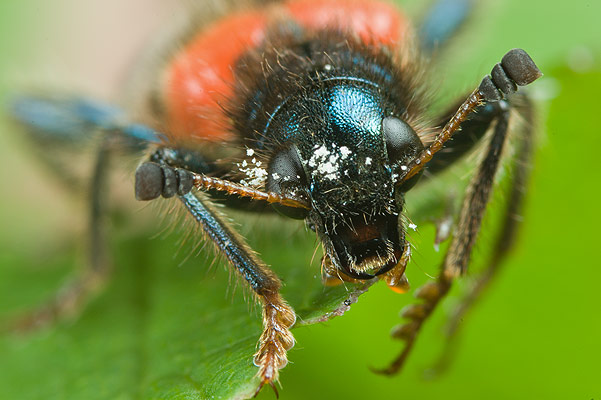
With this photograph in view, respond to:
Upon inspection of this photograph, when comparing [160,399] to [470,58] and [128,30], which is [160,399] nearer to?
[470,58]

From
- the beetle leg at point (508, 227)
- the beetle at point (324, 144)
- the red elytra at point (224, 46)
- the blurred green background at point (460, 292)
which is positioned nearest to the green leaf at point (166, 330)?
the blurred green background at point (460, 292)

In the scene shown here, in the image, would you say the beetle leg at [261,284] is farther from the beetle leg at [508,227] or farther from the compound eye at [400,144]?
the beetle leg at [508,227]

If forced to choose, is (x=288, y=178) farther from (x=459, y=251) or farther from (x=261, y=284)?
(x=459, y=251)

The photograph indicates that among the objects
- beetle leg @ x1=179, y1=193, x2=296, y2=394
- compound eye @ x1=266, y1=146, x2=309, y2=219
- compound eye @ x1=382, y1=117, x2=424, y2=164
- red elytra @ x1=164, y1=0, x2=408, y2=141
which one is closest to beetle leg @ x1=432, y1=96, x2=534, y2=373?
red elytra @ x1=164, y1=0, x2=408, y2=141

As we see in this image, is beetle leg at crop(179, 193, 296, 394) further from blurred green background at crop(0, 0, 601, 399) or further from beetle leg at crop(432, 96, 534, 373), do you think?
beetle leg at crop(432, 96, 534, 373)

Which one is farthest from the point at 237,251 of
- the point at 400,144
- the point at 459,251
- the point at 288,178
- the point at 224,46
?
the point at 224,46
